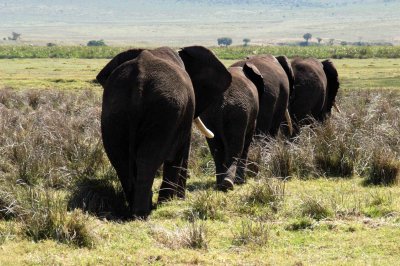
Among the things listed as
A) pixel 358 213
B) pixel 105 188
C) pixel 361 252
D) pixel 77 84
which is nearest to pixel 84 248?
pixel 105 188

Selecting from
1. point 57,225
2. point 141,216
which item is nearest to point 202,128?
point 141,216

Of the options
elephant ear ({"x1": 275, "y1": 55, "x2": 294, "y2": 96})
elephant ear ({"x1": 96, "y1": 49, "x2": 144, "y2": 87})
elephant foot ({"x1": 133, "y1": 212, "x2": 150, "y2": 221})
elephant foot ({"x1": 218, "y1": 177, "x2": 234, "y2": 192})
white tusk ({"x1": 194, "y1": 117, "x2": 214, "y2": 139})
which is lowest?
elephant foot ({"x1": 218, "y1": 177, "x2": 234, "y2": 192})

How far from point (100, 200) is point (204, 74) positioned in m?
2.70

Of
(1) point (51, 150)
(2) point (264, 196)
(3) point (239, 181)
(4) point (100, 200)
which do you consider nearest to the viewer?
(4) point (100, 200)

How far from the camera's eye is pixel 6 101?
24094 millimetres

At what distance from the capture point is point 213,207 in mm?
9359

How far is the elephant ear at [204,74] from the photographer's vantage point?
1078 cm

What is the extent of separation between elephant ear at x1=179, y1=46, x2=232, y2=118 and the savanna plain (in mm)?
1450

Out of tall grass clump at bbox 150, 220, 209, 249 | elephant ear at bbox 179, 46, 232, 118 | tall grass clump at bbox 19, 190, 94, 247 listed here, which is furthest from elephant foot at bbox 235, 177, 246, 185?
tall grass clump at bbox 19, 190, 94, 247

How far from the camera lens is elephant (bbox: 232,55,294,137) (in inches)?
544

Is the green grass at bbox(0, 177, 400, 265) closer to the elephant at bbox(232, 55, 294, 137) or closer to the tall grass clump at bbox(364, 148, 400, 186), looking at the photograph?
the tall grass clump at bbox(364, 148, 400, 186)

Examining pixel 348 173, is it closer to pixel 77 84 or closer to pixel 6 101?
pixel 6 101

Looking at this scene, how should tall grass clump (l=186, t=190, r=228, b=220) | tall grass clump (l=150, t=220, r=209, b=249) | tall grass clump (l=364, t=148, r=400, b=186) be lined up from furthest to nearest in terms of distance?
tall grass clump (l=364, t=148, r=400, b=186), tall grass clump (l=186, t=190, r=228, b=220), tall grass clump (l=150, t=220, r=209, b=249)

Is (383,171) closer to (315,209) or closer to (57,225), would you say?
(315,209)
